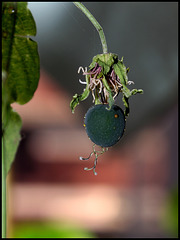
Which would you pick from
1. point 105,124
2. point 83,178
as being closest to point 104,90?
point 105,124

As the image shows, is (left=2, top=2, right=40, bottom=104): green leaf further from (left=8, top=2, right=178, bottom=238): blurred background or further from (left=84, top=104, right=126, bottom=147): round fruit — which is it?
(left=8, top=2, right=178, bottom=238): blurred background

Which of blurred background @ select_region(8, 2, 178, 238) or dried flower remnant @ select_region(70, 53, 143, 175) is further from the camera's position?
blurred background @ select_region(8, 2, 178, 238)

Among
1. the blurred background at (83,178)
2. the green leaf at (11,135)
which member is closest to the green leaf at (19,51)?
the green leaf at (11,135)

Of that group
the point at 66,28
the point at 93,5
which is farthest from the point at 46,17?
the point at 93,5

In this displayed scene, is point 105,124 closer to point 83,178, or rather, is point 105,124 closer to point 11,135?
point 11,135

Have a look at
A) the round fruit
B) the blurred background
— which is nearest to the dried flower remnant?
the round fruit

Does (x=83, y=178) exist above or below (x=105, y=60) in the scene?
below

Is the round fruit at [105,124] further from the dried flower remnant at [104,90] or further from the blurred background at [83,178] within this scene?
the blurred background at [83,178]

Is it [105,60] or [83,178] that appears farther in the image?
[83,178]

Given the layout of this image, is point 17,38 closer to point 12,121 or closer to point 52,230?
point 12,121
